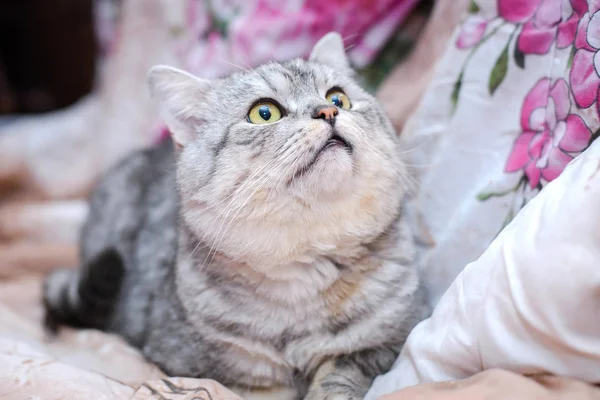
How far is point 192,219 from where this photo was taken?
1.32 meters

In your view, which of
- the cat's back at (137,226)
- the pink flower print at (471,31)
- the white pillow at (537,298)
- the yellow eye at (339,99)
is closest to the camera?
the white pillow at (537,298)

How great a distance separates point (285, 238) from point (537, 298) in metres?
0.52

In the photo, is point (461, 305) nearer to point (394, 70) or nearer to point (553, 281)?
point (553, 281)

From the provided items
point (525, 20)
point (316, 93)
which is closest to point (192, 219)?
point (316, 93)

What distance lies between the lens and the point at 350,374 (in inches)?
49.3

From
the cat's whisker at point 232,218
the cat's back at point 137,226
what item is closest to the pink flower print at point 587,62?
the cat's whisker at point 232,218

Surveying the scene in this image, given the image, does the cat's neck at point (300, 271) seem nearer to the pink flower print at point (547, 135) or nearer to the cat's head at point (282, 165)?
the cat's head at point (282, 165)

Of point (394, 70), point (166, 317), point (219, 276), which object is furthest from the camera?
point (394, 70)

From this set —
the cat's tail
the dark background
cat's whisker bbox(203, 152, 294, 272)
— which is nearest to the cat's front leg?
cat's whisker bbox(203, 152, 294, 272)

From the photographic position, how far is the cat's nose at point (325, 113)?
46.6 inches

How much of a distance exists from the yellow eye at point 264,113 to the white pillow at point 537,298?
55 centimetres

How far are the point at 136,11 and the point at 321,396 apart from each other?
2119 mm

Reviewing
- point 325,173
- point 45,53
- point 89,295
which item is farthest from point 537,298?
point 45,53

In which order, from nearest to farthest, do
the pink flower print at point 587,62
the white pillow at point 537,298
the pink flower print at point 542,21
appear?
the white pillow at point 537,298, the pink flower print at point 587,62, the pink flower print at point 542,21
